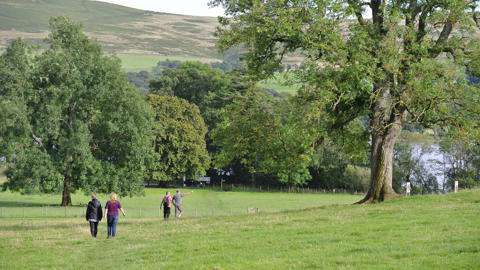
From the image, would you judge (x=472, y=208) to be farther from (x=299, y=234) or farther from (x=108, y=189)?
(x=108, y=189)

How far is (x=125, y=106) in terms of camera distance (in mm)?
69688

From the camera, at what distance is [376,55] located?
33.2 metres

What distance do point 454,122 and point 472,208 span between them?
7.78 meters

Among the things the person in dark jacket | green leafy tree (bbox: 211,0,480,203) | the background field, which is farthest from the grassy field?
the background field

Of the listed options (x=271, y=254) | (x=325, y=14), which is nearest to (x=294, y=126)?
(x=325, y=14)

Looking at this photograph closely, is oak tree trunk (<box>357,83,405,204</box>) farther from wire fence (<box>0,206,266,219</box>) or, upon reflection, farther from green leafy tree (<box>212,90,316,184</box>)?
wire fence (<box>0,206,266,219</box>)

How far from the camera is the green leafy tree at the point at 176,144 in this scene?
10594cm

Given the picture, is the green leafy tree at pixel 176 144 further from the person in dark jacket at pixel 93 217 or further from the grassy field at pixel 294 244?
the grassy field at pixel 294 244

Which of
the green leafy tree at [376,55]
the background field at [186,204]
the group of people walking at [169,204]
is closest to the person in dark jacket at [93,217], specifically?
the green leafy tree at [376,55]

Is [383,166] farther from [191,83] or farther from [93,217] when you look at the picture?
[191,83]

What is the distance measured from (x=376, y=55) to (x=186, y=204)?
5144cm

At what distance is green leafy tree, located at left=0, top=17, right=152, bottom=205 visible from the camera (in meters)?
65.6

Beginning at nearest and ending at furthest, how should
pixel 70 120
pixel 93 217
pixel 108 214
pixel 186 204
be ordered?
pixel 108 214 < pixel 93 217 < pixel 70 120 < pixel 186 204

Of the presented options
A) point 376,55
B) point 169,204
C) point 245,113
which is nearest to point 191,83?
point 169,204
